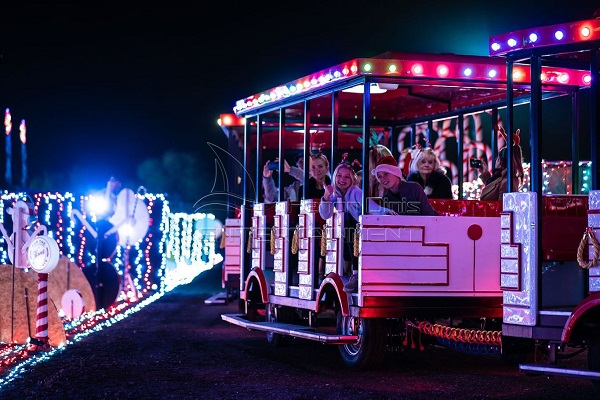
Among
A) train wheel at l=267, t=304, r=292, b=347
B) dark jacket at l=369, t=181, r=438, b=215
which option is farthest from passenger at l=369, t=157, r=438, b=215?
train wheel at l=267, t=304, r=292, b=347

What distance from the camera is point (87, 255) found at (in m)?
23.8

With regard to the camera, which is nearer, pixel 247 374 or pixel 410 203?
pixel 247 374

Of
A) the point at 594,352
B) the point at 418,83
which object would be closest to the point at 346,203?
the point at 418,83

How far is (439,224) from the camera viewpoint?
1071 cm

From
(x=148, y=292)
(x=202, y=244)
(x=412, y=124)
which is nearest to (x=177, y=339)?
(x=412, y=124)

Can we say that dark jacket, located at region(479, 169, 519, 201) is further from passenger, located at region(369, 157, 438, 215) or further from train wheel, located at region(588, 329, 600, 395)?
train wheel, located at region(588, 329, 600, 395)

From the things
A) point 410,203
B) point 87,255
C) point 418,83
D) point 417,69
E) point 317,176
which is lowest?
point 87,255

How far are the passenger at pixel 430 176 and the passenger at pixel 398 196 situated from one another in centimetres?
114

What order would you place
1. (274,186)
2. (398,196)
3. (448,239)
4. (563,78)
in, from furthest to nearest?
1. (274,186)
2. (563,78)
3. (398,196)
4. (448,239)

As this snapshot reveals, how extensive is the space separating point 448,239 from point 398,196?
743 mm

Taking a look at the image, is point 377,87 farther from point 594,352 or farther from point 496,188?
point 594,352

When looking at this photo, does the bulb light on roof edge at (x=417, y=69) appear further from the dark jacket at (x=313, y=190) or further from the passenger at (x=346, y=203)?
the dark jacket at (x=313, y=190)

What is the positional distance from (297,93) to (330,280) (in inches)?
105

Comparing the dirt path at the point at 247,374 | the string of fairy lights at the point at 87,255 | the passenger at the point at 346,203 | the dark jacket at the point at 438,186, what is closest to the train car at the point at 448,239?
the passenger at the point at 346,203
